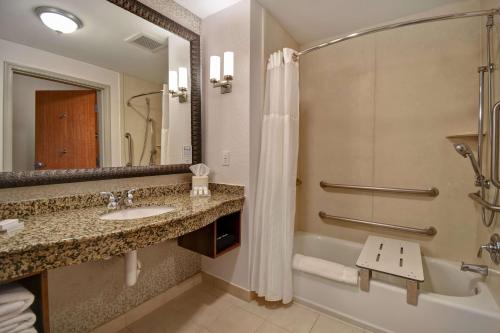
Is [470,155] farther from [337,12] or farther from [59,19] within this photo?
[59,19]

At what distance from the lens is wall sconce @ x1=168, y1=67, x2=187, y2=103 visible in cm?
167

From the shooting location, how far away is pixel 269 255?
156 centimetres

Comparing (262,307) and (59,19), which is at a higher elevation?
(59,19)

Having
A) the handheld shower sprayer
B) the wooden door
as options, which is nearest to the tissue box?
the wooden door

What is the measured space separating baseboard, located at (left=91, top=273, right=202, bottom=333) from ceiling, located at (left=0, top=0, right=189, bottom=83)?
1613 mm

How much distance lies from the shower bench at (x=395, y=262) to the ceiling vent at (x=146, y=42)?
2.06 m

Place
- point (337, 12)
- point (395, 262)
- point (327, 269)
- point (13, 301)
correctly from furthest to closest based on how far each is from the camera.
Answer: point (337, 12), point (327, 269), point (395, 262), point (13, 301)

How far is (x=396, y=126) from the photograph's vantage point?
177cm

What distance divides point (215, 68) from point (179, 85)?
323 millimetres

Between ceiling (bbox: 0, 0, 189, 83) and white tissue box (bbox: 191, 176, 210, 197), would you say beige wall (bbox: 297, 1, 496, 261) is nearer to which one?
white tissue box (bbox: 191, 176, 210, 197)

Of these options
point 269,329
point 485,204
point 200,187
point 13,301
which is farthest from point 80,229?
point 485,204

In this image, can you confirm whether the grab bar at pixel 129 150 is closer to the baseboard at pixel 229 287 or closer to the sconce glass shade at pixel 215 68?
the sconce glass shade at pixel 215 68

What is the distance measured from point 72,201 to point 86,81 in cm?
70

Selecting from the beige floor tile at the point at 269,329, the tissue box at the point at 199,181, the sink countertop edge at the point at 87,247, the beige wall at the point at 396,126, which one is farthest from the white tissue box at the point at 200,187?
the beige wall at the point at 396,126
